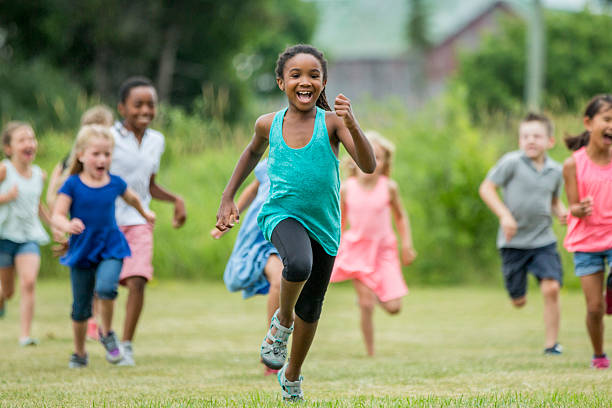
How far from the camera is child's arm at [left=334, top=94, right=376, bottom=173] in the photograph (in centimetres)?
449

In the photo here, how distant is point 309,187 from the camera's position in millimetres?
4762

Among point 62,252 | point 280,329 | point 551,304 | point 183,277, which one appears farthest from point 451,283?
point 280,329

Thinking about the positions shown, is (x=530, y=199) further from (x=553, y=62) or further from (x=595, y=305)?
(x=553, y=62)

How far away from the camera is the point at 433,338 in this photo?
9078 mm

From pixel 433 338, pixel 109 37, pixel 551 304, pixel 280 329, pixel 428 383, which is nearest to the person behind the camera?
pixel 280 329

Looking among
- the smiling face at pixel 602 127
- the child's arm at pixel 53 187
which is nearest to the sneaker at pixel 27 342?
the child's arm at pixel 53 187

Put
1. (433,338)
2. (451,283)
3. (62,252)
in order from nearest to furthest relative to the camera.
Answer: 1. (62,252)
2. (433,338)
3. (451,283)

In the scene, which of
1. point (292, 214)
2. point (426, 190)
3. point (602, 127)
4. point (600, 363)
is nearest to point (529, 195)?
point (602, 127)

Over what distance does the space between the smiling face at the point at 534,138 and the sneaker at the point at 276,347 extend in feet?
13.1

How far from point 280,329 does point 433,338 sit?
4570 mm

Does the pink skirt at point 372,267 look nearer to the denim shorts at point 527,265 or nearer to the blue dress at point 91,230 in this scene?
the denim shorts at point 527,265

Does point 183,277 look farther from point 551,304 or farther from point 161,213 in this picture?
point 551,304

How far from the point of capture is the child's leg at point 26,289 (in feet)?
26.7

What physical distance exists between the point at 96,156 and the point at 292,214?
7.75ft
